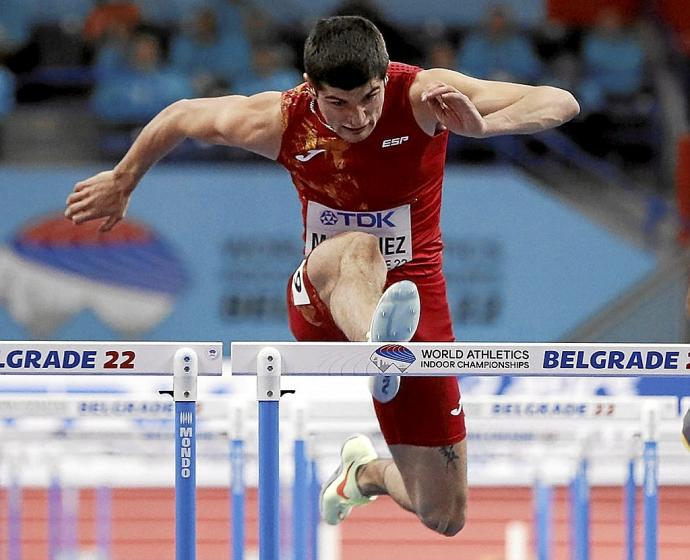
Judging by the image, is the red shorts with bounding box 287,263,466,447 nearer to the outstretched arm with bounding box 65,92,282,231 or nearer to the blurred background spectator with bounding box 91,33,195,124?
the outstretched arm with bounding box 65,92,282,231

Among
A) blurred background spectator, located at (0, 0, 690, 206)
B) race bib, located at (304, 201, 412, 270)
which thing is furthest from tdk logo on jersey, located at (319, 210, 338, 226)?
blurred background spectator, located at (0, 0, 690, 206)

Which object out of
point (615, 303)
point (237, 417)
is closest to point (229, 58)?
point (615, 303)

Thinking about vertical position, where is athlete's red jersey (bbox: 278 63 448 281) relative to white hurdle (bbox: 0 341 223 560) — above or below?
above

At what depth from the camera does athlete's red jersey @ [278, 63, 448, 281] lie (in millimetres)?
4125

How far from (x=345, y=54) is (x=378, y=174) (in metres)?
0.53

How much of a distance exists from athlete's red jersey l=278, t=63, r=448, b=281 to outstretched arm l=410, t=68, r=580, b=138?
6cm

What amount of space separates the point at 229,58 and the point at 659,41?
3974mm

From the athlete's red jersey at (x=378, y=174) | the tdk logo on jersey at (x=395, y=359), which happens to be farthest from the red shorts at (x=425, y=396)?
the tdk logo on jersey at (x=395, y=359)

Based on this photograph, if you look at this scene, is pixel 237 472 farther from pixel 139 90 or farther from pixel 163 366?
pixel 139 90

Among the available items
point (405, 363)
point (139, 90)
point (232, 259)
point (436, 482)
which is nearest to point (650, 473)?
point (436, 482)

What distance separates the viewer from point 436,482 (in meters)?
4.48

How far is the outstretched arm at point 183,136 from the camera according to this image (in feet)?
13.7

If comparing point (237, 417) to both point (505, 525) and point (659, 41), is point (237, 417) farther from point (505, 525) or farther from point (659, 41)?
point (659, 41)

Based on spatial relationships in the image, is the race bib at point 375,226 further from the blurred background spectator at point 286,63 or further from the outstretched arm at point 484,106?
the blurred background spectator at point 286,63
